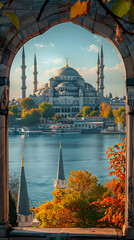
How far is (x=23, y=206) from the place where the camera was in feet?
34.8

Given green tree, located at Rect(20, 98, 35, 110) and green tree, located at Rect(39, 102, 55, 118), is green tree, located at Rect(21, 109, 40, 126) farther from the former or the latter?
green tree, located at Rect(20, 98, 35, 110)

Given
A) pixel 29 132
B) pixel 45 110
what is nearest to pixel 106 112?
pixel 45 110

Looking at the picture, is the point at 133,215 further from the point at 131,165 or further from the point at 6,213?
the point at 6,213

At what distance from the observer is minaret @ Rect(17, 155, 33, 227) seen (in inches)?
404

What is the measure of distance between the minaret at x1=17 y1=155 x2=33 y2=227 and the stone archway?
8.56 m

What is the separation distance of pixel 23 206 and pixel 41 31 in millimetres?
9382

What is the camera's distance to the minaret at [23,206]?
10.3 m

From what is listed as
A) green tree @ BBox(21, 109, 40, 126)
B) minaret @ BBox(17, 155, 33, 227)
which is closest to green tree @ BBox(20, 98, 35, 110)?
green tree @ BBox(21, 109, 40, 126)

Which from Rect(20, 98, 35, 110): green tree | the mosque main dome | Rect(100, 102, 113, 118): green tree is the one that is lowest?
Rect(100, 102, 113, 118): green tree

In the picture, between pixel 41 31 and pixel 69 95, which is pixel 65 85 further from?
pixel 41 31

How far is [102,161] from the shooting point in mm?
23438

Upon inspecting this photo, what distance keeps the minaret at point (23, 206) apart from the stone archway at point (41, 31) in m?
8.56

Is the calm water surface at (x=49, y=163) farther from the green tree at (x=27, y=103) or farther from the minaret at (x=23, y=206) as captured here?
the green tree at (x=27, y=103)

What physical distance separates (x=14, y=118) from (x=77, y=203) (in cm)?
4658
